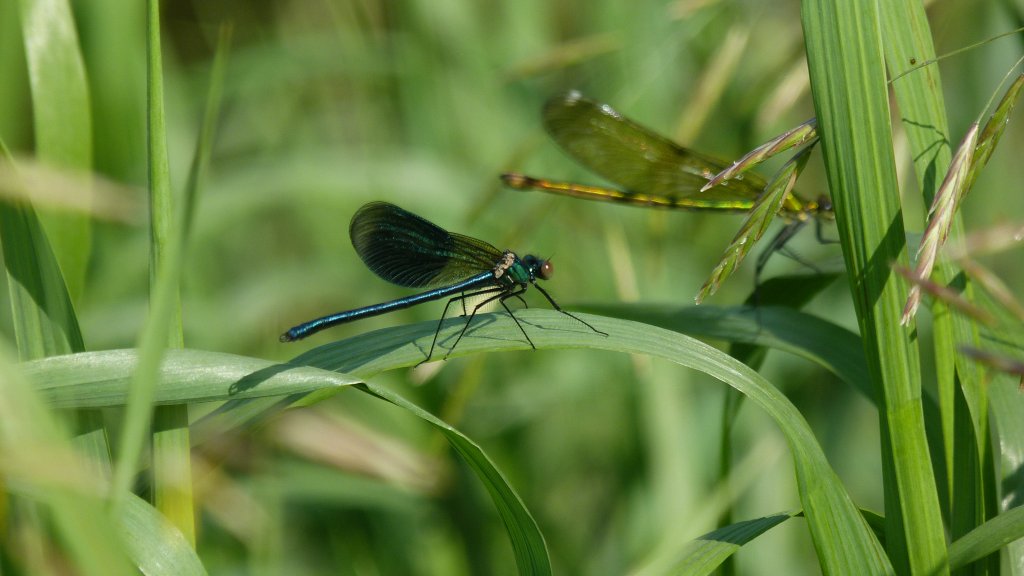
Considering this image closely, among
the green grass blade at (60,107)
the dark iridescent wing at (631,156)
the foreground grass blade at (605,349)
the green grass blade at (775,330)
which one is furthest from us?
the dark iridescent wing at (631,156)

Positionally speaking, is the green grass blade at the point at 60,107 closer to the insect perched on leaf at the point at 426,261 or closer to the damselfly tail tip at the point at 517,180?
the insect perched on leaf at the point at 426,261

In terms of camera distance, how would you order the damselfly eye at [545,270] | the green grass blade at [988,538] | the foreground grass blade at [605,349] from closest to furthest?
1. the green grass blade at [988,538]
2. the foreground grass blade at [605,349]
3. the damselfly eye at [545,270]

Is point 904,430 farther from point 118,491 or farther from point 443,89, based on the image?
point 443,89

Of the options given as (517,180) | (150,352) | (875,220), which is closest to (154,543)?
(150,352)

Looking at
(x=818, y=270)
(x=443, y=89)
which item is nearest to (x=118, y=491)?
(x=818, y=270)

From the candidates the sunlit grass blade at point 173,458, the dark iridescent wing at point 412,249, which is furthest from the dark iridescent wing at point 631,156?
the sunlit grass blade at point 173,458

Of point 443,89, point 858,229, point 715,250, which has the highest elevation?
point 443,89

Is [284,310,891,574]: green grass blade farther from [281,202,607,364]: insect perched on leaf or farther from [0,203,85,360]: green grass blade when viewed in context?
[281,202,607,364]: insect perched on leaf
